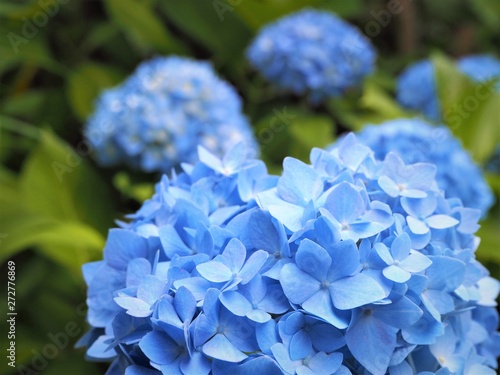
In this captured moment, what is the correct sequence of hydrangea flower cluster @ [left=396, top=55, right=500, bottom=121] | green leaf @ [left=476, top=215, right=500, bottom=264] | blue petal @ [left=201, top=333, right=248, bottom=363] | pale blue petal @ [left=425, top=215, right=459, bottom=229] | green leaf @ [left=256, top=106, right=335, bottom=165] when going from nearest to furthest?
blue petal @ [left=201, top=333, right=248, bottom=363]
pale blue petal @ [left=425, top=215, right=459, bottom=229]
green leaf @ [left=476, top=215, right=500, bottom=264]
green leaf @ [left=256, top=106, right=335, bottom=165]
hydrangea flower cluster @ [left=396, top=55, right=500, bottom=121]

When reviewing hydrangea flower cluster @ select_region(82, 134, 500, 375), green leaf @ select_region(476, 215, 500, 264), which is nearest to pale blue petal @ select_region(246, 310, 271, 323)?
hydrangea flower cluster @ select_region(82, 134, 500, 375)

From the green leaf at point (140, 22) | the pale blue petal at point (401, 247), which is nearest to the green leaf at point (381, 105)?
the green leaf at point (140, 22)

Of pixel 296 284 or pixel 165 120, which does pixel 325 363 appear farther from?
pixel 165 120

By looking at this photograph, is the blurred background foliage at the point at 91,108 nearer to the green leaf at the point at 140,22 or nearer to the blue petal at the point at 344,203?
the green leaf at the point at 140,22

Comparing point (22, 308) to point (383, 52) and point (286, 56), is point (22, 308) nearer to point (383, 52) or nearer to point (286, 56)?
point (286, 56)

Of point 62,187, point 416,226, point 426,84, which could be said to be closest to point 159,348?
point 416,226

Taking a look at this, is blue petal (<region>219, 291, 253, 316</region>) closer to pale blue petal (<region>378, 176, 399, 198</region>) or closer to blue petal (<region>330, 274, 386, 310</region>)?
blue petal (<region>330, 274, 386, 310</region>)

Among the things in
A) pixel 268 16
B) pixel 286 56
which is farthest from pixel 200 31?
pixel 286 56
